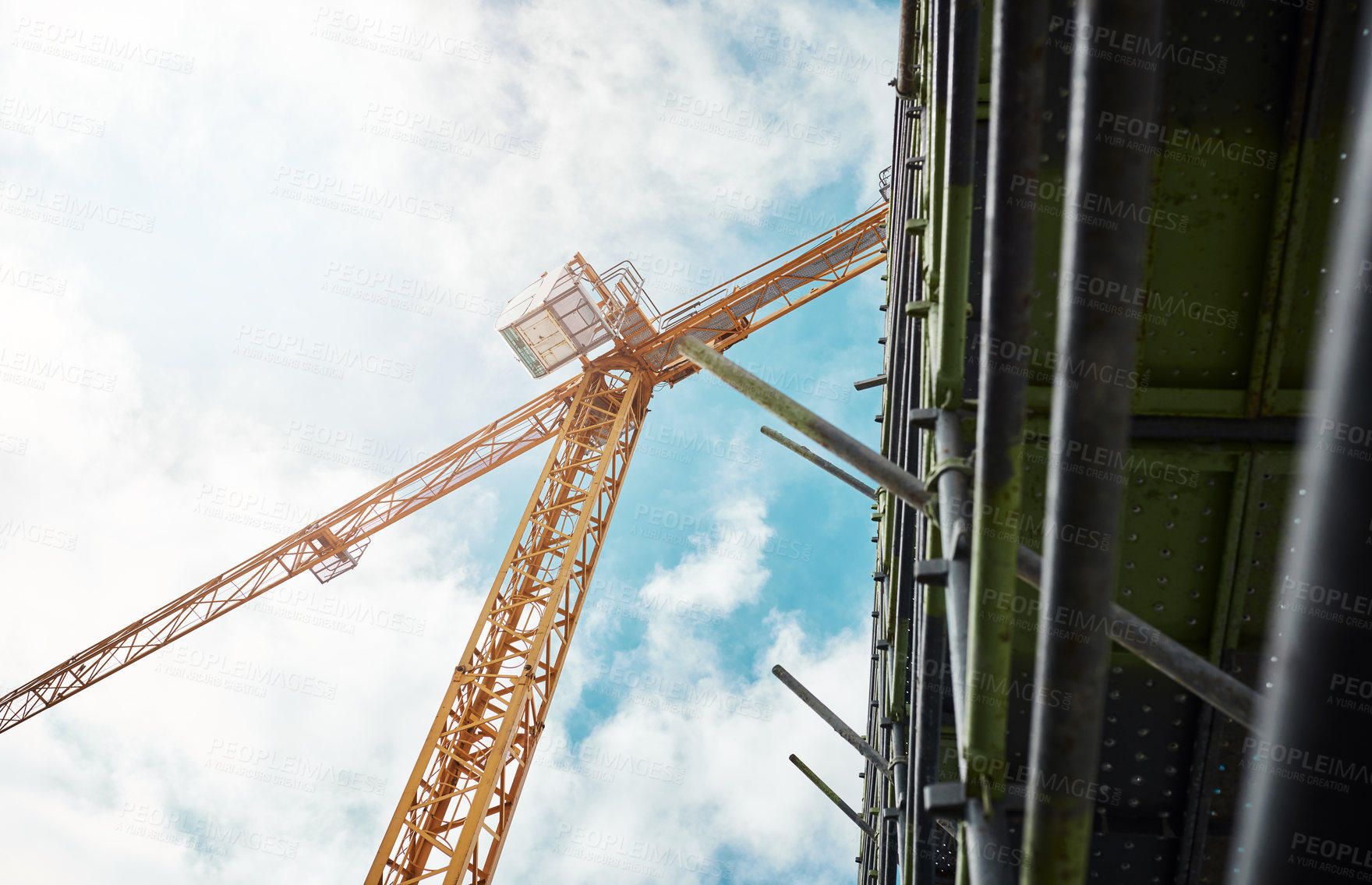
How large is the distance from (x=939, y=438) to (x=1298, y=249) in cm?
157

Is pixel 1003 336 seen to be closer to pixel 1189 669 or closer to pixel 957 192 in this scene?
pixel 1189 669

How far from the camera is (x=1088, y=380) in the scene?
1.71 meters

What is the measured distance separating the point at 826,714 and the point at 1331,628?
23.4 feet

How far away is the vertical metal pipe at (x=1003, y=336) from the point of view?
2.25 metres

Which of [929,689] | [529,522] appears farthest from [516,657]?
[929,689]

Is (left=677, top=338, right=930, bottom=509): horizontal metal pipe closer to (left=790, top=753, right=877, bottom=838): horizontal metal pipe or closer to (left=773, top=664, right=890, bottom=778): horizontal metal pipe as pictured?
(left=773, top=664, right=890, bottom=778): horizontal metal pipe

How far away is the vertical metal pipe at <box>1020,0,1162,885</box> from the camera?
162 centimetres

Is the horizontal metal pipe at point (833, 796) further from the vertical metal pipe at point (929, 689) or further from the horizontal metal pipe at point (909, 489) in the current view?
the horizontal metal pipe at point (909, 489)

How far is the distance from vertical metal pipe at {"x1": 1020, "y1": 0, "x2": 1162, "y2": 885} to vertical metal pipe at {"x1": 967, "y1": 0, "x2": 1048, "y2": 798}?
0.49 metres

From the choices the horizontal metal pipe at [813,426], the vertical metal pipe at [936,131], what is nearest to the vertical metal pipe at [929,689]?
the horizontal metal pipe at [813,426]

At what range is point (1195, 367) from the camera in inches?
148

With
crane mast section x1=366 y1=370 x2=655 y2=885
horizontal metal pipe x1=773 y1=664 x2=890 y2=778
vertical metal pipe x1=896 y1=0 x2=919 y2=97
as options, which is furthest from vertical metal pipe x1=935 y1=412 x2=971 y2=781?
crane mast section x1=366 y1=370 x2=655 y2=885

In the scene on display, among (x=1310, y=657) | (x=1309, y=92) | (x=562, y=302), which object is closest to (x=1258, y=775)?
(x=1310, y=657)

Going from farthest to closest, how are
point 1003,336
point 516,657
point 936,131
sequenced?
point 516,657, point 936,131, point 1003,336
